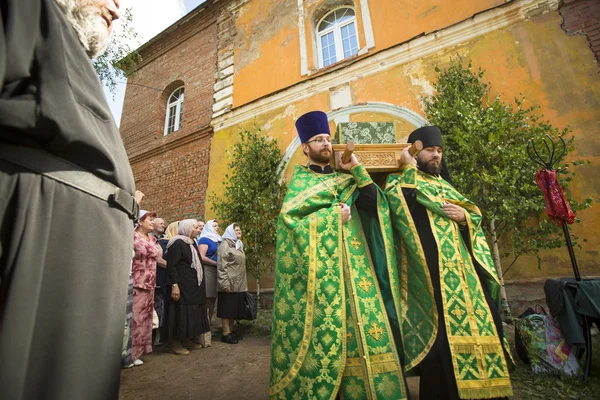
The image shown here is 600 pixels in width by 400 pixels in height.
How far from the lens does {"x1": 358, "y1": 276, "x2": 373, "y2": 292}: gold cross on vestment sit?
2012 millimetres

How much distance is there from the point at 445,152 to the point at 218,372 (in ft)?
13.1

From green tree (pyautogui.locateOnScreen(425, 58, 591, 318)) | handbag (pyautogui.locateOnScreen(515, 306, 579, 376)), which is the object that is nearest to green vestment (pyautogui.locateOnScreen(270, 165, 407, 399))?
handbag (pyautogui.locateOnScreen(515, 306, 579, 376))

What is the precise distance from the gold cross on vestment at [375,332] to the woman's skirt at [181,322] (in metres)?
3.02

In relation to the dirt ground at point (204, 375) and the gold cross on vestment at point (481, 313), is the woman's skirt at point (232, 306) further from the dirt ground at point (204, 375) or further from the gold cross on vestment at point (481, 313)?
the gold cross on vestment at point (481, 313)

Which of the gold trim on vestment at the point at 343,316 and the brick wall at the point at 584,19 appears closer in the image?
the gold trim on vestment at the point at 343,316

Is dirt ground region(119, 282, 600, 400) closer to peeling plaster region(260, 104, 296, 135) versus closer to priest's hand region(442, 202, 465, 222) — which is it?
priest's hand region(442, 202, 465, 222)

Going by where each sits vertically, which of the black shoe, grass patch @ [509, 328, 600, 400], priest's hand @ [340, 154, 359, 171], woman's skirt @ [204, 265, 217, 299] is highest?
priest's hand @ [340, 154, 359, 171]

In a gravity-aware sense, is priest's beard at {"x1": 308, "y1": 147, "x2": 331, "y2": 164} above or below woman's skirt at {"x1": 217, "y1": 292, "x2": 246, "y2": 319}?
above

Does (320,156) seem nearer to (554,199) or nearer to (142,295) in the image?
(554,199)

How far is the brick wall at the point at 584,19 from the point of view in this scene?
180 inches

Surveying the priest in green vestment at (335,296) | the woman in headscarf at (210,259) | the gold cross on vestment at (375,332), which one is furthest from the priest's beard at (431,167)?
the woman in headscarf at (210,259)

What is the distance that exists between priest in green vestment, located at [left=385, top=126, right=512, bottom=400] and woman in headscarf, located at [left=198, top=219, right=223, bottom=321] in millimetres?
3555

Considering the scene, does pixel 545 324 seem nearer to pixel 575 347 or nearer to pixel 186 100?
pixel 575 347

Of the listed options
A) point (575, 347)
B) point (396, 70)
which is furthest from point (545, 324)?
Answer: point (396, 70)
